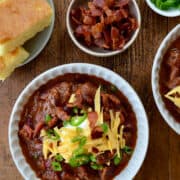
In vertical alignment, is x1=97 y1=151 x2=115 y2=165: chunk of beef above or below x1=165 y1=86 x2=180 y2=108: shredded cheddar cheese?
below

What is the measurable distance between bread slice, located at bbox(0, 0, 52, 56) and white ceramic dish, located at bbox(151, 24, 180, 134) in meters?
0.74

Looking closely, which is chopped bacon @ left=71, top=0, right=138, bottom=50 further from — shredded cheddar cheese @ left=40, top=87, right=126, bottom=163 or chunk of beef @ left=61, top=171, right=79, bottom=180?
chunk of beef @ left=61, top=171, right=79, bottom=180

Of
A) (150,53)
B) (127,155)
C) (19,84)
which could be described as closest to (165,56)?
(150,53)

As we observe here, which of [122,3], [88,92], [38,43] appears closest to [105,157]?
[88,92]

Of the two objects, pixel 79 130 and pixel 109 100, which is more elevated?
pixel 109 100

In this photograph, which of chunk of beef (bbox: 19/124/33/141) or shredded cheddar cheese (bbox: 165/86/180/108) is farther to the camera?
chunk of beef (bbox: 19/124/33/141)

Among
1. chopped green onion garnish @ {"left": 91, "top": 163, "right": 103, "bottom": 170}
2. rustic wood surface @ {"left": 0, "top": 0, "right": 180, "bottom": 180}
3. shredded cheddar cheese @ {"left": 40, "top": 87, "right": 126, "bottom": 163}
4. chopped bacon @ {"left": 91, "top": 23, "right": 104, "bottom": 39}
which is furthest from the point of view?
rustic wood surface @ {"left": 0, "top": 0, "right": 180, "bottom": 180}

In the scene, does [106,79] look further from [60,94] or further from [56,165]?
[56,165]

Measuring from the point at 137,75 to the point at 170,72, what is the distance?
26 centimetres

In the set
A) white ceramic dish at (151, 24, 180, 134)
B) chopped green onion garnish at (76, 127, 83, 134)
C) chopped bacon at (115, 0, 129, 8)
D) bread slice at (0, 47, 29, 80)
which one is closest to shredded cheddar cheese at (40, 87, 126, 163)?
chopped green onion garnish at (76, 127, 83, 134)

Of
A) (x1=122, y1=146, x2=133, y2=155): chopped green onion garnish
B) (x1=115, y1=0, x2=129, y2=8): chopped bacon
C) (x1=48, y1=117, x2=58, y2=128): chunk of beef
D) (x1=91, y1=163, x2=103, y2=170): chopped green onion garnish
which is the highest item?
(x1=115, y1=0, x2=129, y2=8): chopped bacon

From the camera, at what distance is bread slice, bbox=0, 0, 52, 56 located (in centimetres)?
315

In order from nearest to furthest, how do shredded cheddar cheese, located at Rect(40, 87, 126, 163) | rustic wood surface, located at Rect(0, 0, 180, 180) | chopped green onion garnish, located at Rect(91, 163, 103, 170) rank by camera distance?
shredded cheddar cheese, located at Rect(40, 87, 126, 163) < chopped green onion garnish, located at Rect(91, 163, 103, 170) < rustic wood surface, located at Rect(0, 0, 180, 180)

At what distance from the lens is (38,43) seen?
3.36 metres
